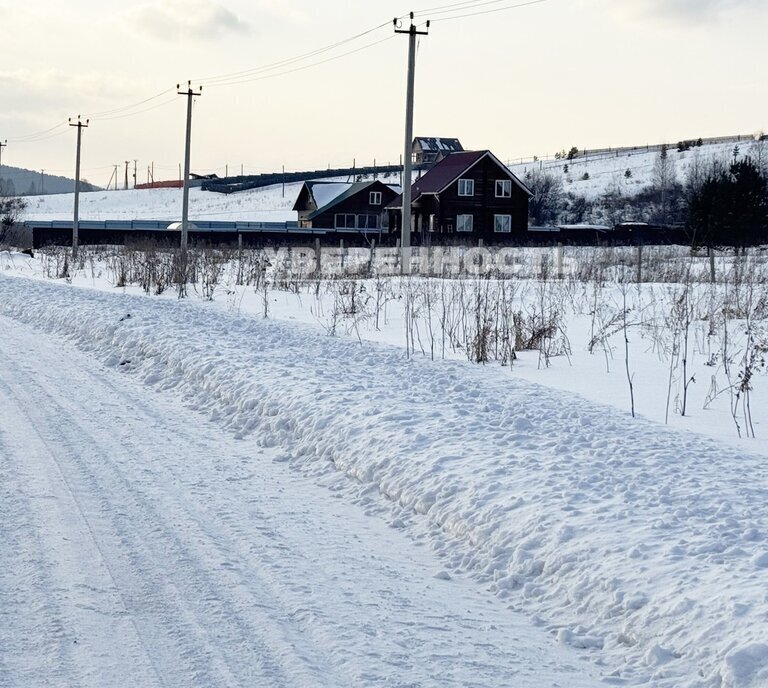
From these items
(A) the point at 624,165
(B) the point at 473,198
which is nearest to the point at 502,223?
(B) the point at 473,198

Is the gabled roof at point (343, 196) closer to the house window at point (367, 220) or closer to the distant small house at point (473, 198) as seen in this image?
the house window at point (367, 220)

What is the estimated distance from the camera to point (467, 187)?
195ft

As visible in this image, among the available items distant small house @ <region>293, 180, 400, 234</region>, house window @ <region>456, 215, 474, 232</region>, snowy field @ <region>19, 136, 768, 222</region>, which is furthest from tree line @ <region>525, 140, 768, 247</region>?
distant small house @ <region>293, 180, 400, 234</region>

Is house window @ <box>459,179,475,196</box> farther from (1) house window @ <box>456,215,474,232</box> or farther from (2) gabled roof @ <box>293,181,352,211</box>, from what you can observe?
(2) gabled roof @ <box>293,181,352,211</box>

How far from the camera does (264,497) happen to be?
579 centimetres

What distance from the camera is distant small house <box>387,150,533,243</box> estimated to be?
59.1 metres

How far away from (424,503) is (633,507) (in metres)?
1.20

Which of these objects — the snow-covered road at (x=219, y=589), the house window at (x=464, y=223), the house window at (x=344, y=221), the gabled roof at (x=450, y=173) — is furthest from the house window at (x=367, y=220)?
the snow-covered road at (x=219, y=589)

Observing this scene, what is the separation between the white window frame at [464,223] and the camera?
5954 centimetres

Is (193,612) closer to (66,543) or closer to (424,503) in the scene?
(66,543)

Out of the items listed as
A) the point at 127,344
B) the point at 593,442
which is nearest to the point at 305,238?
the point at 127,344

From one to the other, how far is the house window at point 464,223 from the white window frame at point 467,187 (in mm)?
1396

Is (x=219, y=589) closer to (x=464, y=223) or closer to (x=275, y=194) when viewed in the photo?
(x=464, y=223)

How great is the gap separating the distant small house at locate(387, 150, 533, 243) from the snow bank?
1950 inches
